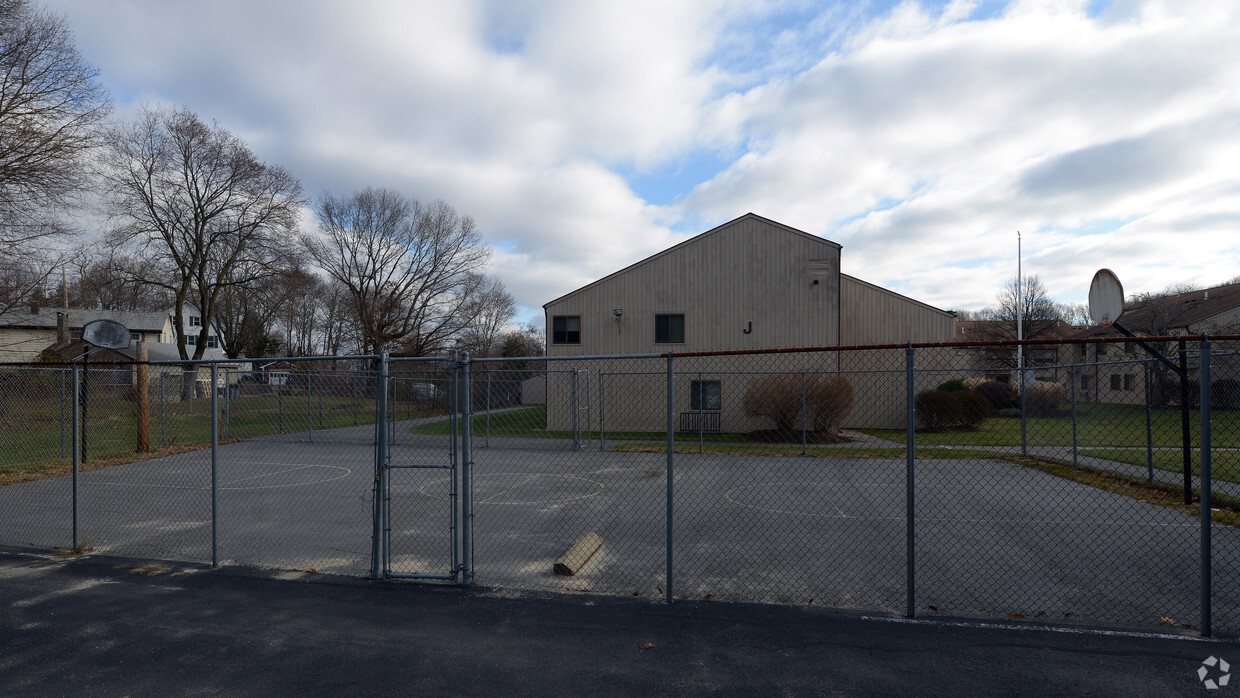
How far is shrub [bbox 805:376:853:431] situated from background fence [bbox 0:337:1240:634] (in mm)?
100

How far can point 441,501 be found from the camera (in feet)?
38.0

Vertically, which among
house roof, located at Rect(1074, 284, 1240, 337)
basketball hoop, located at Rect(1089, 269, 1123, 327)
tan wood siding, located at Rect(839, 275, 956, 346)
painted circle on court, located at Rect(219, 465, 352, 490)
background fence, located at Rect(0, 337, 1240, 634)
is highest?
house roof, located at Rect(1074, 284, 1240, 337)

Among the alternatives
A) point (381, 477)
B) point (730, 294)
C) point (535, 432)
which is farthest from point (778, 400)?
point (381, 477)

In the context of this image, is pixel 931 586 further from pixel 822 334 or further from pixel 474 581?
pixel 822 334

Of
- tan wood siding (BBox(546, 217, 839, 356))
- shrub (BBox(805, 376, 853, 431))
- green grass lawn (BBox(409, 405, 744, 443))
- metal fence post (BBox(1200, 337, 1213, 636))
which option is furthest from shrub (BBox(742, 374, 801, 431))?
metal fence post (BBox(1200, 337, 1213, 636))

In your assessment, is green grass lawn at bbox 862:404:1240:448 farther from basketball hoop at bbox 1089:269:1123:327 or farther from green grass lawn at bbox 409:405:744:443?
basketball hoop at bbox 1089:269:1123:327

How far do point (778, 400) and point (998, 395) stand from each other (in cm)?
1136

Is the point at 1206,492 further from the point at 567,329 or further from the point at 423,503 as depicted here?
the point at 567,329

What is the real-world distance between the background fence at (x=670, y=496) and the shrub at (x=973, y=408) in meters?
0.10

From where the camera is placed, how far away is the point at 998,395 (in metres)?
26.5

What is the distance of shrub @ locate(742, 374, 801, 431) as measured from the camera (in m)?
21.6

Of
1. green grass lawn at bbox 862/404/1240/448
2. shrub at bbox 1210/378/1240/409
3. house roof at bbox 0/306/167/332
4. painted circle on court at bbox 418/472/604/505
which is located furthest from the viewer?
house roof at bbox 0/306/167/332

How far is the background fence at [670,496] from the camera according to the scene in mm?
6516

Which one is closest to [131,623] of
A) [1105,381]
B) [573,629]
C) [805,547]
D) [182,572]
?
[182,572]
